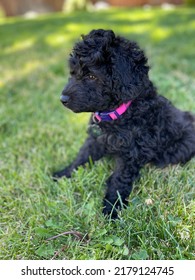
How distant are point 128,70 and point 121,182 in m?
0.92

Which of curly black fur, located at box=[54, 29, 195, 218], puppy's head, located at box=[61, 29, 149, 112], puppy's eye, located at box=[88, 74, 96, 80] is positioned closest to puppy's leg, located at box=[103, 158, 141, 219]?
curly black fur, located at box=[54, 29, 195, 218]

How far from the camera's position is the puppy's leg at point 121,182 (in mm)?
2844

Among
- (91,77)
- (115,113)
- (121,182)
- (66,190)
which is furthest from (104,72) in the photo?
(66,190)

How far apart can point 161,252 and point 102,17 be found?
9776mm

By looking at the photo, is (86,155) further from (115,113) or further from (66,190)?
(115,113)

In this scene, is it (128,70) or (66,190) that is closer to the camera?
(128,70)

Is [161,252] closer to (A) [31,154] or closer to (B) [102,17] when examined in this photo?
(A) [31,154]

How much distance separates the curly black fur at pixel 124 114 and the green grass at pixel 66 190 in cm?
13

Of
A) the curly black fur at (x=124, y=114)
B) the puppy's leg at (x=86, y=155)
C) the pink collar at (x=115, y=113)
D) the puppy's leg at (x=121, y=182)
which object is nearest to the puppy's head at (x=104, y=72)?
the curly black fur at (x=124, y=114)

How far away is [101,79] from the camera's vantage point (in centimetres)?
257

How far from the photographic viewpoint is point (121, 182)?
2.87 metres

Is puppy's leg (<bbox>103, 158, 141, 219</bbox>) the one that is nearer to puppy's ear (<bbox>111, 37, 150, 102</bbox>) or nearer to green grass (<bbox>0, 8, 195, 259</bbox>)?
green grass (<bbox>0, 8, 195, 259</bbox>)

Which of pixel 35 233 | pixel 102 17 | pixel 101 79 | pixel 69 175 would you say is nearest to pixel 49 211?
pixel 35 233

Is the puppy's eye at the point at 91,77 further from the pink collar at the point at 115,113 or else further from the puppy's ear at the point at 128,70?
the pink collar at the point at 115,113
